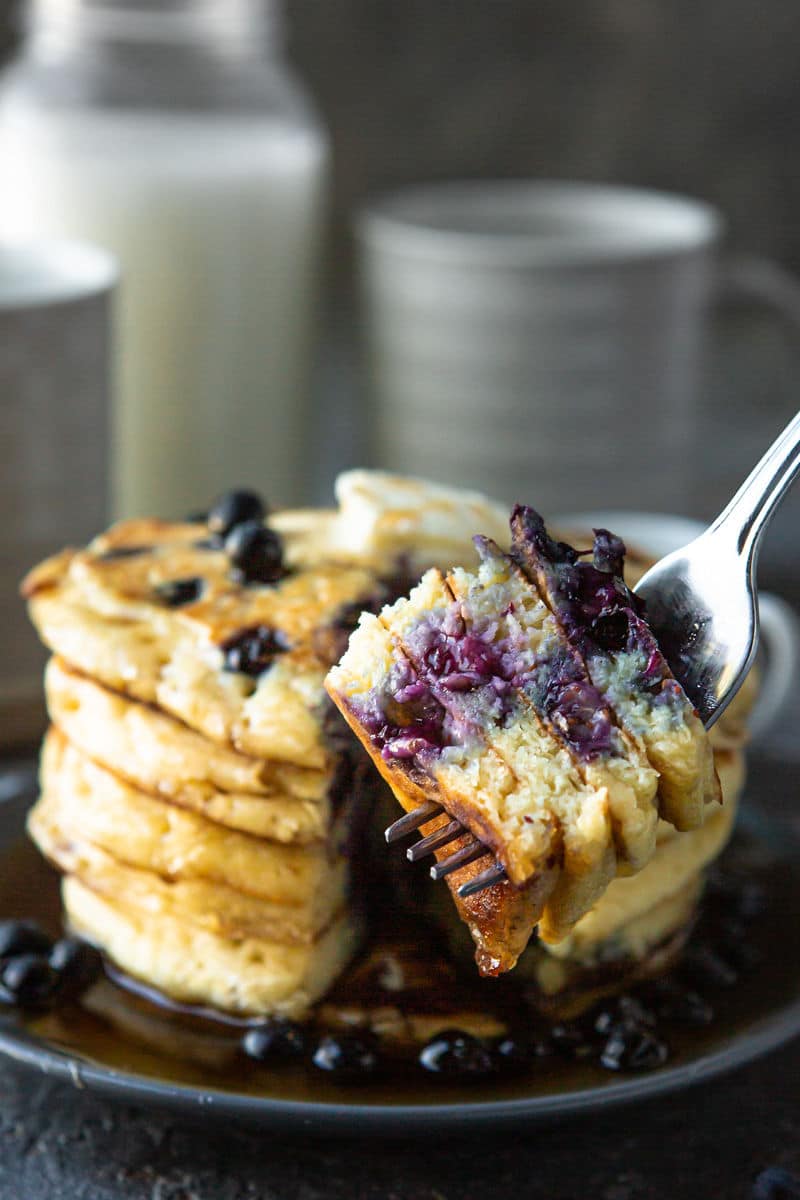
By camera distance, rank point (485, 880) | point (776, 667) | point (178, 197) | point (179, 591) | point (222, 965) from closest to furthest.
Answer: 1. point (485, 880)
2. point (222, 965)
3. point (179, 591)
4. point (776, 667)
5. point (178, 197)

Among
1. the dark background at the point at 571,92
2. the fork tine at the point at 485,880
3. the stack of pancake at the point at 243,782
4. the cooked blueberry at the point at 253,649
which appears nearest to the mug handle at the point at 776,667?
the stack of pancake at the point at 243,782

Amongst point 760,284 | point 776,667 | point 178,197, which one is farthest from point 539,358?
point 776,667

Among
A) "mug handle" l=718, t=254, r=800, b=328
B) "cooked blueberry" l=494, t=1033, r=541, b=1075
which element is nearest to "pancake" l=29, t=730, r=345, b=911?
"cooked blueberry" l=494, t=1033, r=541, b=1075

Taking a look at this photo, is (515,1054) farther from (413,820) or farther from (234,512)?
(234,512)

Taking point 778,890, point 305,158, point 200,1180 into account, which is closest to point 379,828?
point 200,1180

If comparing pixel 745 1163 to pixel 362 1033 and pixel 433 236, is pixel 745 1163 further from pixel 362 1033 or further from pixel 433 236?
pixel 433 236

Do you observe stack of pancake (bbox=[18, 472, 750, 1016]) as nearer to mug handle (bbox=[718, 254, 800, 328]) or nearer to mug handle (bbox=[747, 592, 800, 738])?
mug handle (bbox=[747, 592, 800, 738])

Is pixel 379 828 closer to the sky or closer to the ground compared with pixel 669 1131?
closer to the sky
